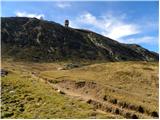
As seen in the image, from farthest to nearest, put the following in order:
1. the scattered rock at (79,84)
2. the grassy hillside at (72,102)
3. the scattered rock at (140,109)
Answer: the scattered rock at (79,84), the scattered rock at (140,109), the grassy hillside at (72,102)

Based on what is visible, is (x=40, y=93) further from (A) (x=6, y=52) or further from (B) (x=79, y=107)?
(A) (x=6, y=52)

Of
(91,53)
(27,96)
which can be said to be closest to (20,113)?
(27,96)

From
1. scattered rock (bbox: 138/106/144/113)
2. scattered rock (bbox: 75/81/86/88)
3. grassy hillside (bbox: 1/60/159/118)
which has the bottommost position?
scattered rock (bbox: 138/106/144/113)

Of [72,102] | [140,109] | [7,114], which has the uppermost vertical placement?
[72,102]

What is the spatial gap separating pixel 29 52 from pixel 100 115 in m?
147

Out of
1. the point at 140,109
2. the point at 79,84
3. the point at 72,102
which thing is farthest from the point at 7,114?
the point at 79,84

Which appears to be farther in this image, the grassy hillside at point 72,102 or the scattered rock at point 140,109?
the scattered rock at point 140,109

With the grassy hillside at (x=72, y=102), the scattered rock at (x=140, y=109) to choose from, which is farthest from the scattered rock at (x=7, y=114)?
the scattered rock at (x=140, y=109)

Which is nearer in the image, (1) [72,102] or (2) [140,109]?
(1) [72,102]

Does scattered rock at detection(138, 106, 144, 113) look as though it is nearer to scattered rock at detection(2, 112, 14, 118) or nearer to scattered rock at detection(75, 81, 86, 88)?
scattered rock at detection(2, 112, 14, 118)

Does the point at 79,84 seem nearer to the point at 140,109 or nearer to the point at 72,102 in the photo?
the point at 140,109

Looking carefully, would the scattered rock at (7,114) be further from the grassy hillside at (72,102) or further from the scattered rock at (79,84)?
the scattered rock at (79,84)

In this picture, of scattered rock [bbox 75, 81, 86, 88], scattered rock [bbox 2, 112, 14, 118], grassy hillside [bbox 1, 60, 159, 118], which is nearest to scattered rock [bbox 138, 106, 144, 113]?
grassy hillside [bbox 1, 60, 159, 118]

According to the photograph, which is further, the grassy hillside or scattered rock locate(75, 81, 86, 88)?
scattered rock locate(75, 81, 86, 88)
